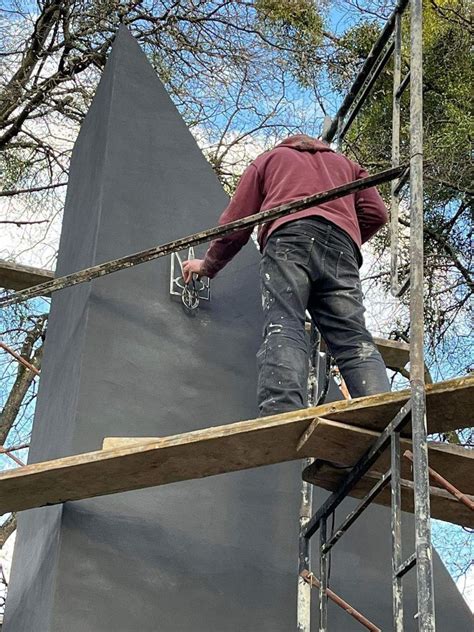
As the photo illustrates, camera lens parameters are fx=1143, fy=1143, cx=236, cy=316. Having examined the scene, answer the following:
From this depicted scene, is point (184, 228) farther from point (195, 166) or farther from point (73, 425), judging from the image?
point (73, 425)

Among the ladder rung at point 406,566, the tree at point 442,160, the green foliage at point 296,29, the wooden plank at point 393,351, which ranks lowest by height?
the ladder rung at point 406,566

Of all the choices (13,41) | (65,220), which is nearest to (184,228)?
(65,220)

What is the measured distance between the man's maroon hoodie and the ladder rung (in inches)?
68.6

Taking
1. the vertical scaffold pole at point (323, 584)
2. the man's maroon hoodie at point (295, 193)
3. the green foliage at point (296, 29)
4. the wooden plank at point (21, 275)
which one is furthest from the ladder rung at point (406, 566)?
the green foliage at point (296, 29)

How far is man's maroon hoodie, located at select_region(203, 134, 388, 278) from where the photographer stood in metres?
5.32

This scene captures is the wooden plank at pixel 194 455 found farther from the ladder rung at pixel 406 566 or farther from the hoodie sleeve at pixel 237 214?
the hoodie sleeve at pixel 237 214

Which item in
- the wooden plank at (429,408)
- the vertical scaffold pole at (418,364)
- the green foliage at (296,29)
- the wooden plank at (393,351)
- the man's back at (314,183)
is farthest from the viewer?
the green foliage at (296,29)

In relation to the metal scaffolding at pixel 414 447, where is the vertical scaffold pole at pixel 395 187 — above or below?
above

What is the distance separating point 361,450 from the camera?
4.57m

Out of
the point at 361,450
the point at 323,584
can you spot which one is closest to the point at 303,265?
the point at 361,450

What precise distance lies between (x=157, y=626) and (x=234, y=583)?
446 millimetres

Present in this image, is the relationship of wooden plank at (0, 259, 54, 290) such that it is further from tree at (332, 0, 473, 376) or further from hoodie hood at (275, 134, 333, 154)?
tree at (332, 0, 473, 376)

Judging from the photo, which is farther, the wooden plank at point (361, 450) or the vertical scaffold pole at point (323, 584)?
the vertical scaffold pole at point (323, 584)

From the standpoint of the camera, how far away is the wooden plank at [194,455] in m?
4.35
